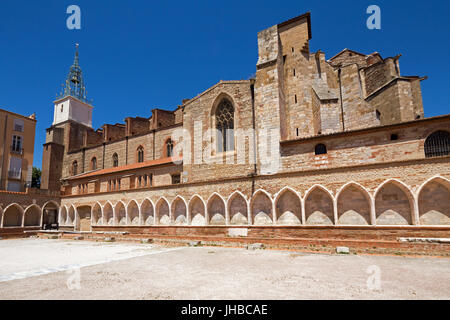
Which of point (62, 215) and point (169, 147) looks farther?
point (169, 147)

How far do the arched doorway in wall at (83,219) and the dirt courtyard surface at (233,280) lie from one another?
16779 millimetres

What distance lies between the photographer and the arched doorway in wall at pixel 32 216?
24.1 meters

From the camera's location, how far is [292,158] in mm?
14680

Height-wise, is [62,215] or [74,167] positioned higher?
[74,167]

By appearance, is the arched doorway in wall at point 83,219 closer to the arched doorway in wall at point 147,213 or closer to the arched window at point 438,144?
the arched doorway in wall at point 147,213

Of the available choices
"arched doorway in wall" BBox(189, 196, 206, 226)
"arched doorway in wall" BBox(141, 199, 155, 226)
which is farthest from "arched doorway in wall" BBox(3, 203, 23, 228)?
"arched doorway in wall" BBox(189, 196, 206, 226)

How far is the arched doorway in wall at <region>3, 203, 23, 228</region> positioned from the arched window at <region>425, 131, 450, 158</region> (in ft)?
101

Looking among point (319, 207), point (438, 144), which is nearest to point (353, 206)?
point (319, 207)

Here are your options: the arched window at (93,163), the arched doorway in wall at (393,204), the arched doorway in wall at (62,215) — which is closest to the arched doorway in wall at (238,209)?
the arched doorway in wall at (393,204)

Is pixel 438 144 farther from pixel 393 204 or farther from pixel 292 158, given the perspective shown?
pixel 292 158

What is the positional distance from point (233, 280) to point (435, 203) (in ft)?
33.1

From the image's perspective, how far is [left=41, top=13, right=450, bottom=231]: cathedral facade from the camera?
37.9ft

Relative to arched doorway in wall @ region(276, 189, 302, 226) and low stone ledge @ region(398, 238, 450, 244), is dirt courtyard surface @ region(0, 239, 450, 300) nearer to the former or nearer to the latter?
low stone ledge @ region(398, 238, 450, 244)

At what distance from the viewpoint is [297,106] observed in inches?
742
